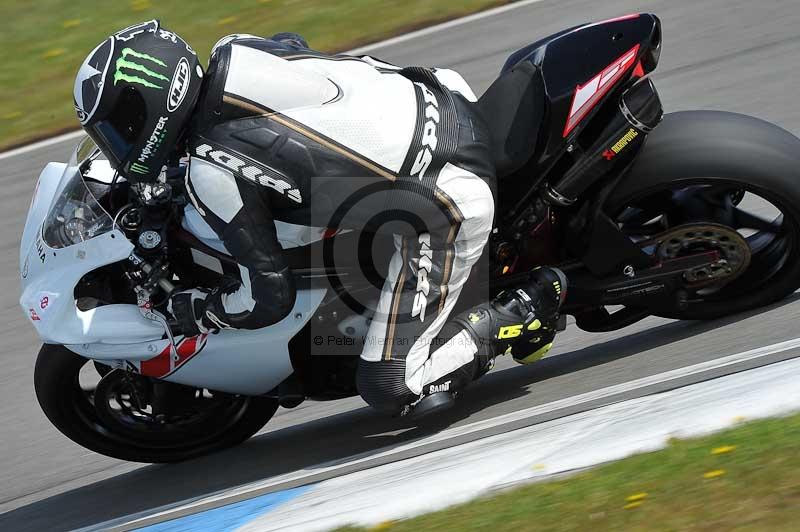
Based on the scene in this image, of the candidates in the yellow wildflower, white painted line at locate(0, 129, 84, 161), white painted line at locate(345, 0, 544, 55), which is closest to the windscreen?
the yellow wildflower

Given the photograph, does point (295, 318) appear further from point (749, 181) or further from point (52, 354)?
point (749, 181)

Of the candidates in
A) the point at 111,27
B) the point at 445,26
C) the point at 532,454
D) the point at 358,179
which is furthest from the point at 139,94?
the point at 111,27

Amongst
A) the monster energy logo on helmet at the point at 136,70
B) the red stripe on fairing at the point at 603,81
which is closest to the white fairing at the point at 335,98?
the monster energy logo on helmet at the point at 136,70

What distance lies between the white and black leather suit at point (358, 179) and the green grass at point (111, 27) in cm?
469

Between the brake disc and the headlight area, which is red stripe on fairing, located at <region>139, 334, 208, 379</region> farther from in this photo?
the brake disc

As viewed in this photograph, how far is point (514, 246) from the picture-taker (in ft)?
14.6

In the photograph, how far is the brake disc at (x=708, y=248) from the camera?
4.43m

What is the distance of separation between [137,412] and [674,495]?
93.1 inches

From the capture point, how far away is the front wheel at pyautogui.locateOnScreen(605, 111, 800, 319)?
4211mm

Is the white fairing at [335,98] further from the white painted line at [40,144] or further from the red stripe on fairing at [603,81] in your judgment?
the white painted line at [40,144]

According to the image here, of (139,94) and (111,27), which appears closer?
(139,94)

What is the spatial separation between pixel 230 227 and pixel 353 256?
2.05 ft

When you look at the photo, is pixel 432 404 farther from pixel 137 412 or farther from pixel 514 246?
pixel 137 412

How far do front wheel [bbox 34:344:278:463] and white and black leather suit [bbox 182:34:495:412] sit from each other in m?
0.61
